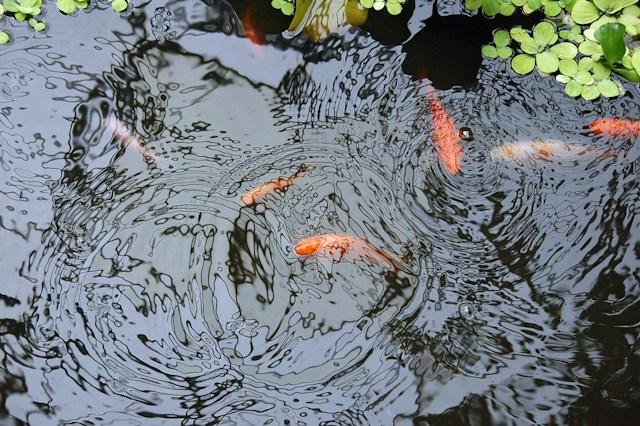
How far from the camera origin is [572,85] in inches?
112

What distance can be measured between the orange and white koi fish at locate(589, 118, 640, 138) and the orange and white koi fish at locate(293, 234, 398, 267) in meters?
1.15

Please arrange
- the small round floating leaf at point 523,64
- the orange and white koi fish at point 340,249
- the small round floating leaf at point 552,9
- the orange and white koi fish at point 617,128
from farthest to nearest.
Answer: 1. the small round floating leaf at point 552,9
2. the small round floating leaf at point 523,64
3. the orange and white koi fish at point 617,128
4. the orange and white koi fish at point 340,249

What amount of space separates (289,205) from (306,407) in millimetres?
843

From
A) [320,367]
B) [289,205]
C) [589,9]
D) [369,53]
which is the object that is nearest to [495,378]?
[320,367]

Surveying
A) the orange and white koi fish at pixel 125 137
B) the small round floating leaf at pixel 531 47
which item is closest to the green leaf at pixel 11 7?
the orange and white koi fish at pixel 125 137

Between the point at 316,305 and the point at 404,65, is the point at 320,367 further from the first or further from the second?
the point at 404,65

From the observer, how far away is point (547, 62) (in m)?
2.87

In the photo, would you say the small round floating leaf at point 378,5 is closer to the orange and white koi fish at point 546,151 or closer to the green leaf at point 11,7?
the orange and white koi fish at point 546,151

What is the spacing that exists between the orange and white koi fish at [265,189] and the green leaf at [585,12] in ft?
5.04

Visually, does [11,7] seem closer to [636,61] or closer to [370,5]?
[370,5]

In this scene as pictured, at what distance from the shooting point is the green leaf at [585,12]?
2900 mm

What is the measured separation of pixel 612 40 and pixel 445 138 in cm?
86

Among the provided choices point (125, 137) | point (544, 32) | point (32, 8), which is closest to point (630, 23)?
Answer: point (544, 32)

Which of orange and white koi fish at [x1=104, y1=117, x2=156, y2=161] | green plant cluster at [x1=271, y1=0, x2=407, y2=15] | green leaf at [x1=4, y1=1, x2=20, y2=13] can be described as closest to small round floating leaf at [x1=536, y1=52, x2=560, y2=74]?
green plant cluster at [x1=271, y1=0, x2=407, y2=15]
